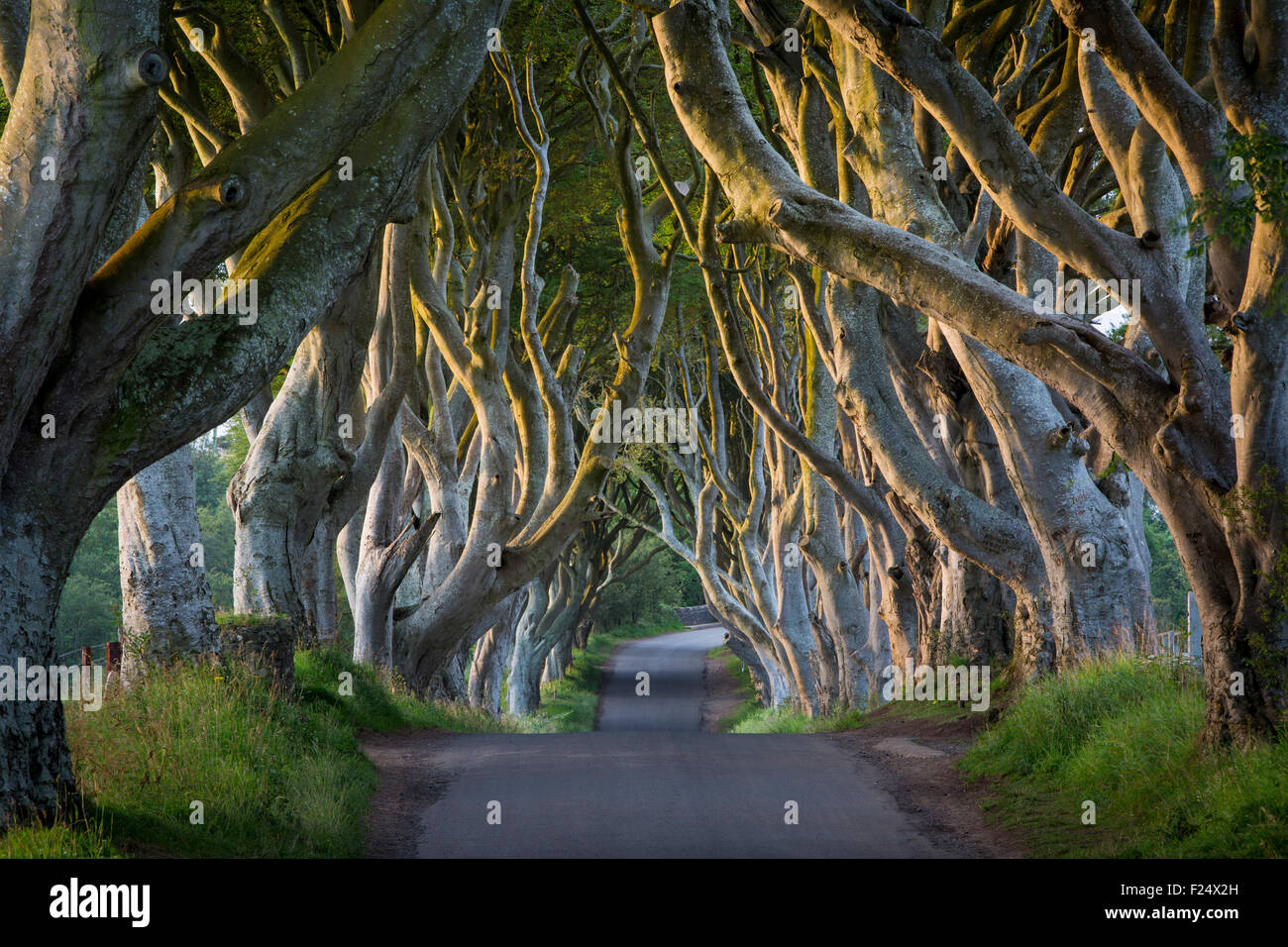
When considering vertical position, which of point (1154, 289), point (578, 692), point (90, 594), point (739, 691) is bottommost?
point (739, 691)

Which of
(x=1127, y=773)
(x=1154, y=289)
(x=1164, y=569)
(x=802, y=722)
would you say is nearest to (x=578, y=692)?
(x=802, y=722)

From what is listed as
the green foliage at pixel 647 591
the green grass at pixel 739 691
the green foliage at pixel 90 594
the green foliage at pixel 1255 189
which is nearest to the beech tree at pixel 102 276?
the green foliage at pixel 1255 189

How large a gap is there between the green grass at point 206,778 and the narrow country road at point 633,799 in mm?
462

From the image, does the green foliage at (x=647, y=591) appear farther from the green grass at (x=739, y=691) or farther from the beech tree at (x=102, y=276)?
the beech tree at (x=102, y=276)

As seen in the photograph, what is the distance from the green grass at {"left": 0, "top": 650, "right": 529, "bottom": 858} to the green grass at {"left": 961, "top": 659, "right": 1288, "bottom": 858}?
14.4ft

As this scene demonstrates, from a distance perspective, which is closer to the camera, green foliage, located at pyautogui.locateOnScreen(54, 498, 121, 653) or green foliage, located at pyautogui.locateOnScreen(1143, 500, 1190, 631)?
green foliage, located at pyautogui.locateOnScreen(54, 498, 121, 653)

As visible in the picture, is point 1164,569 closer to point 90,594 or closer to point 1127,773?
point 90,594

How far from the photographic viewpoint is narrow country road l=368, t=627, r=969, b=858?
7109 millimetres

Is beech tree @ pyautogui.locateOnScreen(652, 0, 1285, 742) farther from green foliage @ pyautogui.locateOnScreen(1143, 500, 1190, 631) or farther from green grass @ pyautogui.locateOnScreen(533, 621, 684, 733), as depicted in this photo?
green foliage @ pyautogui.locateOnScreen(1143, 500, 1190, 631)

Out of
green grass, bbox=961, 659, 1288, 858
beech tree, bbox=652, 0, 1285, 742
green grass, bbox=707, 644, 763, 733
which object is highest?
beech tree, bbox=652, 0, 1285, 742

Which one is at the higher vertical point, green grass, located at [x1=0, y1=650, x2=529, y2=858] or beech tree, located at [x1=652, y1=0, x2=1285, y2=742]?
beech tree, located at [x1=652, y1=0, x2=1285, y2=742]

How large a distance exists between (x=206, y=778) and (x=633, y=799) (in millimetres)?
3016

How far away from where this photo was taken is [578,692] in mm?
37625

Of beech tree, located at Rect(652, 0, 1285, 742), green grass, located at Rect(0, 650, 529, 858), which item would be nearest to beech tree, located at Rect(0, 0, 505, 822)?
green grass, located at Rect(0, 650, 529, 858)
